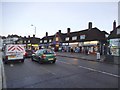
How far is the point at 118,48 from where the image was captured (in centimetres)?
3222

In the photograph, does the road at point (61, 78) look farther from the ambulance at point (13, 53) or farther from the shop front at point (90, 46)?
the shop front at point (90, 46)

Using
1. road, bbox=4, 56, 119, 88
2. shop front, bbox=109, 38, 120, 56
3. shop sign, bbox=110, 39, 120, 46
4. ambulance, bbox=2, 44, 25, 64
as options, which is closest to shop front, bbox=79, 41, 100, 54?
shop sign, bbox=110, 39, 120, 46

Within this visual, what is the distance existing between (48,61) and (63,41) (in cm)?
4413

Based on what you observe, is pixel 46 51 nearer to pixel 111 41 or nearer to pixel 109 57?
pixel 109 57

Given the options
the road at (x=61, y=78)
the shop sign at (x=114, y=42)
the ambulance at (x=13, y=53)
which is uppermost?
the shop sign at (x=114, y=42)

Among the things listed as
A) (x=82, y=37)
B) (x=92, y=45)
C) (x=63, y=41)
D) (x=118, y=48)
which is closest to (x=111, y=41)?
(x=118, y=48)

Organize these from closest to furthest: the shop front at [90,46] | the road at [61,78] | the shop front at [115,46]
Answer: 1. the road at [61,78]
2. the shop front at [115,46]
3. the shop front at [90,46]

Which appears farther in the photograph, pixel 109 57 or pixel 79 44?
pixel 79 44

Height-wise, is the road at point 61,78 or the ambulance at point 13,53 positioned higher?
the ambulance at point 13,53

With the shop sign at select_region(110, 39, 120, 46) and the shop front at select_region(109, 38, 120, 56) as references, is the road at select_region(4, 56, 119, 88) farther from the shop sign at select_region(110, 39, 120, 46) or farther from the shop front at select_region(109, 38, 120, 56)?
the shop sign at select_region(110, 39, 120, 46)

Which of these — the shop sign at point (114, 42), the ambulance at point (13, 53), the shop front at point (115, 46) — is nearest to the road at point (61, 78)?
the ambulance at point (13, 53)

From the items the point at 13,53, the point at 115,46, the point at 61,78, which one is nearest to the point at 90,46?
the point at 115,46

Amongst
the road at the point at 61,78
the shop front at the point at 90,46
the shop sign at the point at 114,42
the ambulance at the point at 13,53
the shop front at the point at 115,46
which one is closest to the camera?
the road at the point at 61,78

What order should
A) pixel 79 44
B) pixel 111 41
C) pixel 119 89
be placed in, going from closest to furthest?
pixel 119 89 → pixel 111 41 → pixel 79 44
